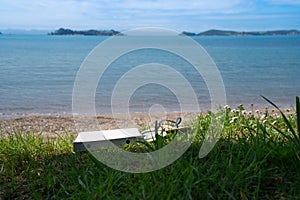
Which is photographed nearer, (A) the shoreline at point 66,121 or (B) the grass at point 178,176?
(B) the grass at point 178,176

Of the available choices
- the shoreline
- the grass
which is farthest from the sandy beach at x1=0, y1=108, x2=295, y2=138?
the grass

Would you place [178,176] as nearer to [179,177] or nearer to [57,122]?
[179,177]

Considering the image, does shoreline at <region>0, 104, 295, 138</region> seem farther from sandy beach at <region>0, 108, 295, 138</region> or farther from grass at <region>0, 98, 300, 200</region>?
grass at <region>0, 98, 300, 200</region>

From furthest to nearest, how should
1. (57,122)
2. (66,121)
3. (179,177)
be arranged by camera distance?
(66,121)
(57,122)
(179,177)

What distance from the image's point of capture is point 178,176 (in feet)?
7.74

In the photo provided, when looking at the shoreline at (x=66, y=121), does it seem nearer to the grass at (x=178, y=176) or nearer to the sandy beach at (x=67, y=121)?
the sandy beach at (x=67, y=121)

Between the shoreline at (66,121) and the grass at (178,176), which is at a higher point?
the grass at (178,176)

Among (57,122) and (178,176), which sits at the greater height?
(178,176)

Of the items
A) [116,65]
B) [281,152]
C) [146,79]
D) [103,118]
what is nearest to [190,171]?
[281,152]

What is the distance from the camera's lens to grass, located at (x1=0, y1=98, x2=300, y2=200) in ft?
7.15

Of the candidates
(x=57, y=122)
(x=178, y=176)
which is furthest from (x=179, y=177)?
(x=57, y=122)

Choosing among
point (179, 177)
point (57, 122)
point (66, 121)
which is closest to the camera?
point (179, 177)

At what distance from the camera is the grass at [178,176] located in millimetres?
2180

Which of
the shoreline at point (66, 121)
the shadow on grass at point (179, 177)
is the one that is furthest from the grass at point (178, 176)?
the shoreline at point (66, 121)
